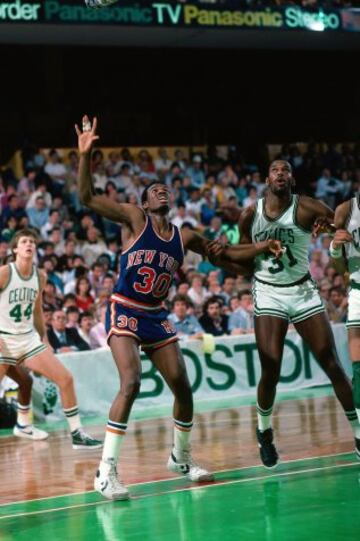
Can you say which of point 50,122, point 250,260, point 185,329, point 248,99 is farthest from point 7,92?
point 250,260

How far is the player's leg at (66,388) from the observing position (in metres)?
10.8

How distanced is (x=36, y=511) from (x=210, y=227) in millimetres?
12507

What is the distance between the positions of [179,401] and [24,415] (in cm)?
418

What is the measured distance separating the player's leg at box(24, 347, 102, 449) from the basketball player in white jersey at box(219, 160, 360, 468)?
2.67 m

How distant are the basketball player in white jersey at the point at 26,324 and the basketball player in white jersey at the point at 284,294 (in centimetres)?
299

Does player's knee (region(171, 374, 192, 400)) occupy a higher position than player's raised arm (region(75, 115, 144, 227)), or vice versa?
player's raised arm (region(75, 115, 144, 227))

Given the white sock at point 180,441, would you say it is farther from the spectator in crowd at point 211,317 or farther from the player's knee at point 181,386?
the spectator in crowd at point 211,317

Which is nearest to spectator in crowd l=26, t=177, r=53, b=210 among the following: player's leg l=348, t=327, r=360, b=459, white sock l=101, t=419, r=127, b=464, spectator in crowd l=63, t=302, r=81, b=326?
spectator in crowd l=63, t=302, r=81, b=326

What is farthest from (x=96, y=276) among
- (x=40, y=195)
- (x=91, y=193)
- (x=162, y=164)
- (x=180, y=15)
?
(x=91, y=193)

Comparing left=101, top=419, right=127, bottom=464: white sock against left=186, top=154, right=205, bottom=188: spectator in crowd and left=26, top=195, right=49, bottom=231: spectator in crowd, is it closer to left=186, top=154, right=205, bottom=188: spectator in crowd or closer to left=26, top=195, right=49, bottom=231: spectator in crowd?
left=26, top=195, right=49, bottom=231: spectator in crowd

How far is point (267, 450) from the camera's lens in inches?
338

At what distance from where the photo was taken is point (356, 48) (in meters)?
24.2

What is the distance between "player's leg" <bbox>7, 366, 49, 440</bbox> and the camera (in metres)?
11.8

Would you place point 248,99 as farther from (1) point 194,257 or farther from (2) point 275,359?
(2) point 275,359
